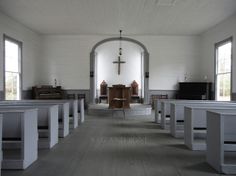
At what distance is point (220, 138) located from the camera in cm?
312

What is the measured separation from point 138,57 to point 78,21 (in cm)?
527

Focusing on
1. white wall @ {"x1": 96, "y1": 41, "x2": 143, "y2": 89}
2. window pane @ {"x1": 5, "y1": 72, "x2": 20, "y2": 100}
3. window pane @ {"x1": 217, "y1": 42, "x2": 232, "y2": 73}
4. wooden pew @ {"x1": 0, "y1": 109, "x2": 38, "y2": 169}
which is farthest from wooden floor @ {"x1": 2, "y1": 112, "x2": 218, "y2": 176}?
white wall @ {"x1": 96, "y1": 41, "x2": 143, "y2": 89}

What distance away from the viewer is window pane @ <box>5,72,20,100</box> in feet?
28.6

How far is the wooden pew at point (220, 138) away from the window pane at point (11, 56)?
7.23 metres

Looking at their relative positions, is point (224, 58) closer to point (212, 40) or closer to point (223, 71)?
point (223, 71)

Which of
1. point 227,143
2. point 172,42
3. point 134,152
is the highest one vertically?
point 172,42

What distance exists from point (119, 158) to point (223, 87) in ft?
22.8

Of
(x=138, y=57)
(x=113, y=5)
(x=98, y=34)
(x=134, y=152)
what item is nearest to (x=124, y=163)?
(x=134, y=152)

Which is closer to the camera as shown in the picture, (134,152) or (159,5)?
(134,152)

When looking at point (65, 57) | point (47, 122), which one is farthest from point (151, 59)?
point (47, 122)

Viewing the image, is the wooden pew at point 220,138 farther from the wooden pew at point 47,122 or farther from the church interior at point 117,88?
the wooden pew at point 47,122

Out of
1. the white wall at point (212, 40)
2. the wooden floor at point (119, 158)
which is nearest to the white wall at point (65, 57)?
the white wall at point (212, 40)

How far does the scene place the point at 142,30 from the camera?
1075 centimetres

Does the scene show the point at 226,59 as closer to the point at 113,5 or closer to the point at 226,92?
the point at 226,92
